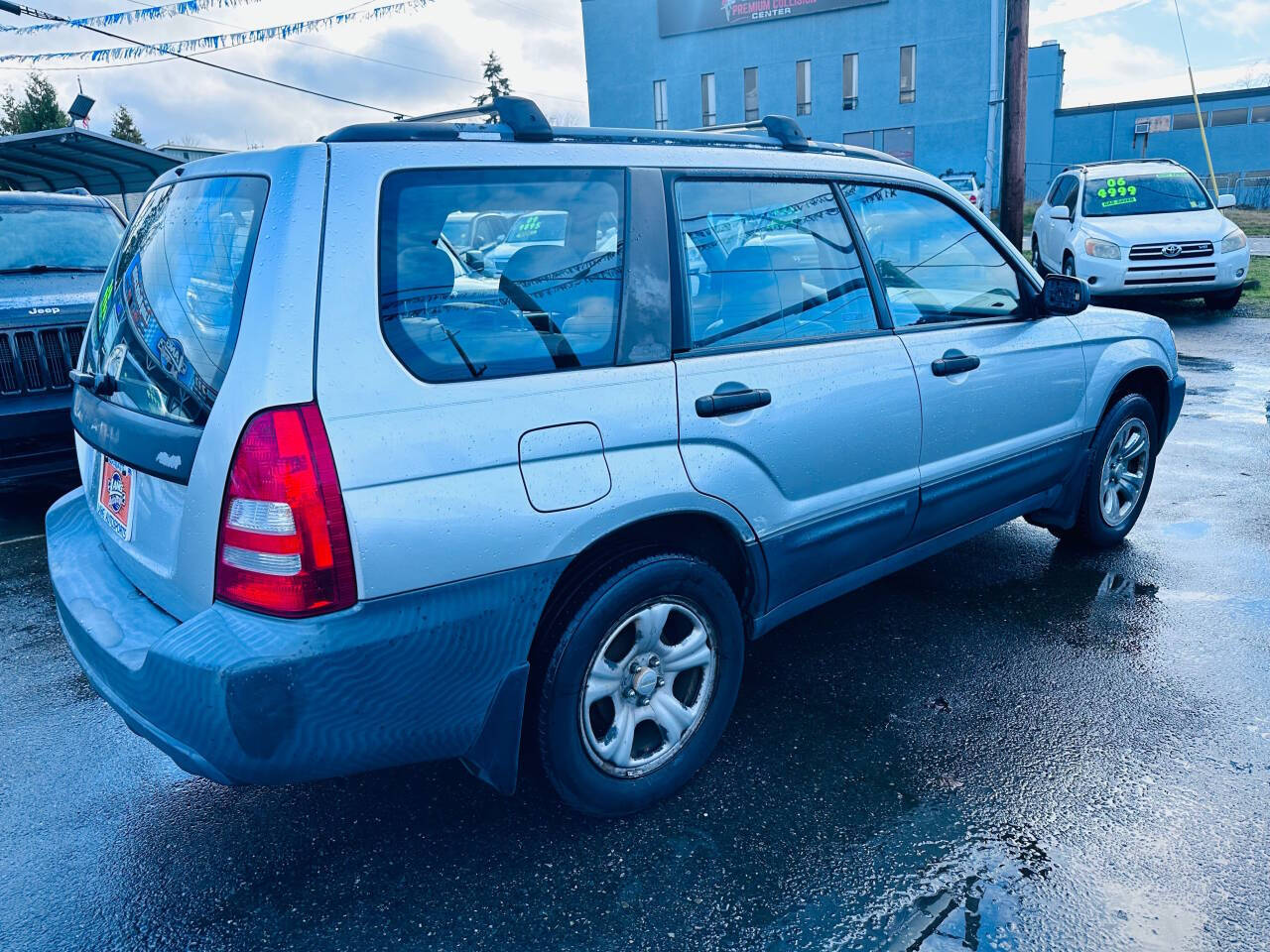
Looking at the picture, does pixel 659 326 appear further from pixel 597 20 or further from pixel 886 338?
pixel 597 20

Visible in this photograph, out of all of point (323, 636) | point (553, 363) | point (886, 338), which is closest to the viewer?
point (323, 636)

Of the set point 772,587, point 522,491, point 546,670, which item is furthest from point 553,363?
point 772,587

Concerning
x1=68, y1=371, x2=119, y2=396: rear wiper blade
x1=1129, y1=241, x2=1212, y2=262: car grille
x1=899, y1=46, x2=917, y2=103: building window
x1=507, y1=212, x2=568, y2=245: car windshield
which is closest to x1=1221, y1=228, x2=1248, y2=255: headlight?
x1=1129, y1=241, x2=1212, y2=262: car grille

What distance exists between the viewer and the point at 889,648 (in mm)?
3707

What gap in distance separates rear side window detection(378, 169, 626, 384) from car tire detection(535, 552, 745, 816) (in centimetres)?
64

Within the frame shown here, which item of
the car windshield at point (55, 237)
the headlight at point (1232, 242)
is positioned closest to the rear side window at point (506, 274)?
the car windshield at point (55, 237)

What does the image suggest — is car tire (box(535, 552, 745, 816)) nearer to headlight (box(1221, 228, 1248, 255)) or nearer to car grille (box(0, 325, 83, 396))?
car grille (box(0, 325, 83, 396))

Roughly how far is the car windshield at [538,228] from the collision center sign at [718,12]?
44.9 meters

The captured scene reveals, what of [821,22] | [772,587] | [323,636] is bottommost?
[772,587]

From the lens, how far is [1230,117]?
144 ft

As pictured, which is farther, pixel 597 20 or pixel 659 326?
pixel 597 20

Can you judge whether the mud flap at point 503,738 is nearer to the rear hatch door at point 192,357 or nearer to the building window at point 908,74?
the rear hatch door at point 192,357

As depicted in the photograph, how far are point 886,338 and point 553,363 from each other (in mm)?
1364

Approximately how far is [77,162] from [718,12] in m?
37.5
